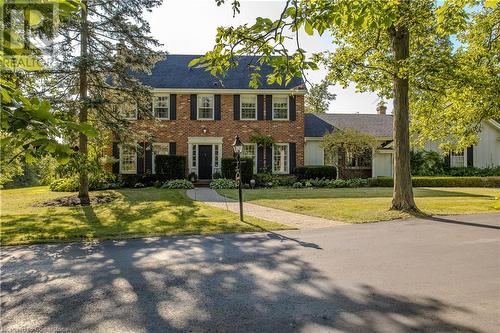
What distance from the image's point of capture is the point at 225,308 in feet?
12.9

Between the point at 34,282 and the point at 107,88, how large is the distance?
36.3ft

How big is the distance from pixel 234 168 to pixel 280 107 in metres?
5.42

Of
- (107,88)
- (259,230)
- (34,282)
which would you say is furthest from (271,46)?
(107,88)

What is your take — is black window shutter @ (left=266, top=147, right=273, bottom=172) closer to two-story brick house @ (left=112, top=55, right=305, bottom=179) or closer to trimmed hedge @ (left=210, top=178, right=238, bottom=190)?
two-story brick house @ (left=112, top=55, right=305, bottom=179)

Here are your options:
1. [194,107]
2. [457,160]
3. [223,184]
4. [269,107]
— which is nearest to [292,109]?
[269,107]

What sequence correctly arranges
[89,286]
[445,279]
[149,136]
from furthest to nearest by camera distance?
[149,136], [445,279], [89,286]

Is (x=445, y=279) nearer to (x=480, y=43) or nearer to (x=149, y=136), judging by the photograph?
(x=480, y=43)

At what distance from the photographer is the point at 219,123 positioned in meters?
23.0

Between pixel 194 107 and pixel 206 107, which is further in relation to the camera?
pixel 206 107

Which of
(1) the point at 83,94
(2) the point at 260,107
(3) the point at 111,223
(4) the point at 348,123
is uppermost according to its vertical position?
(2) the point at 260,107

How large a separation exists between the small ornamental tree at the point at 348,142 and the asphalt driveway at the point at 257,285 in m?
14.4

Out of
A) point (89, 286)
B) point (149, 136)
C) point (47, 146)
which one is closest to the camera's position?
point (47, 146)

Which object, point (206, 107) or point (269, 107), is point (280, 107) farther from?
point (206, 107)

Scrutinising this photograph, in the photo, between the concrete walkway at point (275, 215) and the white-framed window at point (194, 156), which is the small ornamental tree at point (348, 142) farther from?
the concrete walkway at point (275, 215)
